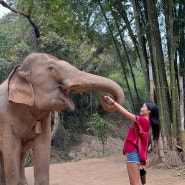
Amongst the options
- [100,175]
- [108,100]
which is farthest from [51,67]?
[100,175]

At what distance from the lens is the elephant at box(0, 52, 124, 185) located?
333 centimetres

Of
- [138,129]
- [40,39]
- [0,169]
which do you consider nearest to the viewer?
[138,129]

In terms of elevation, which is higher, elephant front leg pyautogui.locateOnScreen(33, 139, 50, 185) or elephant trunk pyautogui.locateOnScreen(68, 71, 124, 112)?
elephant trunk pyautogui.locateOnScreen(68, 71, 124, 112)

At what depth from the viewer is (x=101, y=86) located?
10.6 feet

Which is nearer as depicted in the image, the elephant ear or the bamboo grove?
the elephant ear

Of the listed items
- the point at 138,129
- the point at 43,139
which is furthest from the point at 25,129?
the point at 138,129

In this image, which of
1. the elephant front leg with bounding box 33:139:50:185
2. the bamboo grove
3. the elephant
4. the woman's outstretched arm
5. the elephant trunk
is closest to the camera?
the woman's outstretched arm

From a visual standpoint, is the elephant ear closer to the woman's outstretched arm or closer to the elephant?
the elephant

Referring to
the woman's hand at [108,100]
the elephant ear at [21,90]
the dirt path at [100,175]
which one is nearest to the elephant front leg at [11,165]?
the elephant ear at [21,90]

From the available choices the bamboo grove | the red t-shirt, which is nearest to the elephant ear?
the red t-shirt

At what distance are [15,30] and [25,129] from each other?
8.87 metres

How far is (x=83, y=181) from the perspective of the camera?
5.24 m

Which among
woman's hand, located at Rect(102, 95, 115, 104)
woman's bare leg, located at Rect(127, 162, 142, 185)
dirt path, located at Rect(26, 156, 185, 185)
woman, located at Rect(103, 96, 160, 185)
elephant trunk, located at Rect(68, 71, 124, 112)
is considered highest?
elephant trunk, located at Rect(68, 71, 124, 112)

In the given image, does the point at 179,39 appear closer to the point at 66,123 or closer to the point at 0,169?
the point at 0,169
